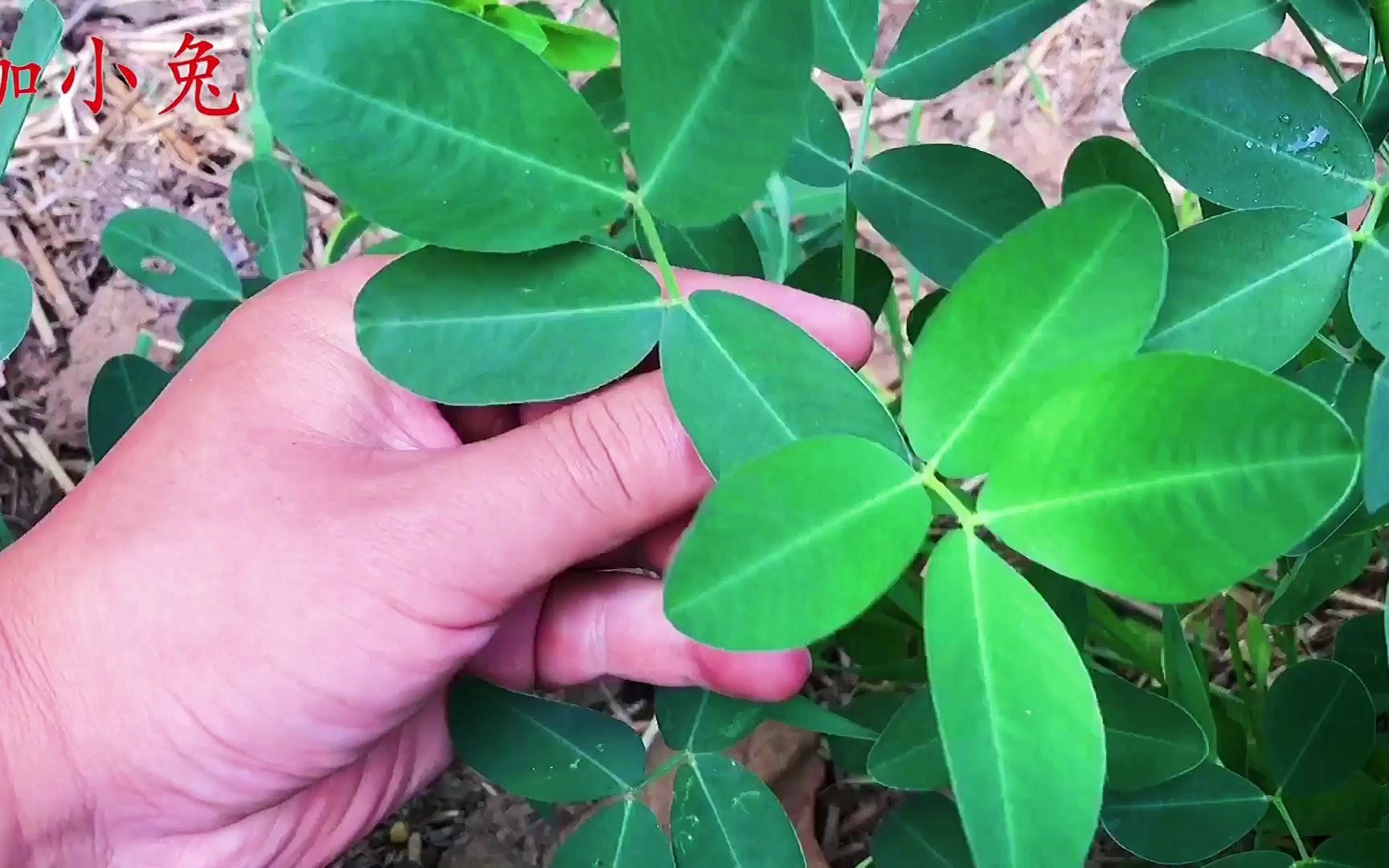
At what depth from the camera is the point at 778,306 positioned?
627mm

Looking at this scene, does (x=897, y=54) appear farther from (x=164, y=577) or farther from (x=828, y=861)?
(x=828, y=861)

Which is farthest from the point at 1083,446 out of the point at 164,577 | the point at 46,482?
the point at 46,482

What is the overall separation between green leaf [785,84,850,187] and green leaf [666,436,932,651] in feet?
1.07

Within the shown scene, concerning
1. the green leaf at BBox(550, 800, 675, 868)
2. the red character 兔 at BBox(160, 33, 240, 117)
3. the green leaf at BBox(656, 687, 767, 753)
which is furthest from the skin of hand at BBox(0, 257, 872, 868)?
the red character 兔 at BBox(160, 33, 240, 117)

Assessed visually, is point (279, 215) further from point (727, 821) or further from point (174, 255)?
point (727, 821)

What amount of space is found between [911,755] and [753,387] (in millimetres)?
321

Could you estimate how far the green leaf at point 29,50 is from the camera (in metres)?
0.77

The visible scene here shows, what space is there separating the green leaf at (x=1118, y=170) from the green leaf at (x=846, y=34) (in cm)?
14

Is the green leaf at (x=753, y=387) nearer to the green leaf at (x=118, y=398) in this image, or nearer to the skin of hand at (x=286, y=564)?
the skin of hand at (x=286, y=564)

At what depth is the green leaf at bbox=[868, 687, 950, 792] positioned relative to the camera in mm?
673

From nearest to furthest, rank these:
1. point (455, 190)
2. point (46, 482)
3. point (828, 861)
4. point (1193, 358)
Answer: point (1193, 358) → point (455, 190) → point (828, 861) → point (46, 482)

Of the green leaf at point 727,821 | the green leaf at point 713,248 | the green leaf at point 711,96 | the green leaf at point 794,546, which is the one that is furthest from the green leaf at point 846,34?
the green leaf at point 727,821

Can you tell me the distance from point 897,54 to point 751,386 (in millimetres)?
315

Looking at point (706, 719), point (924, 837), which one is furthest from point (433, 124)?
point (924, 837)
